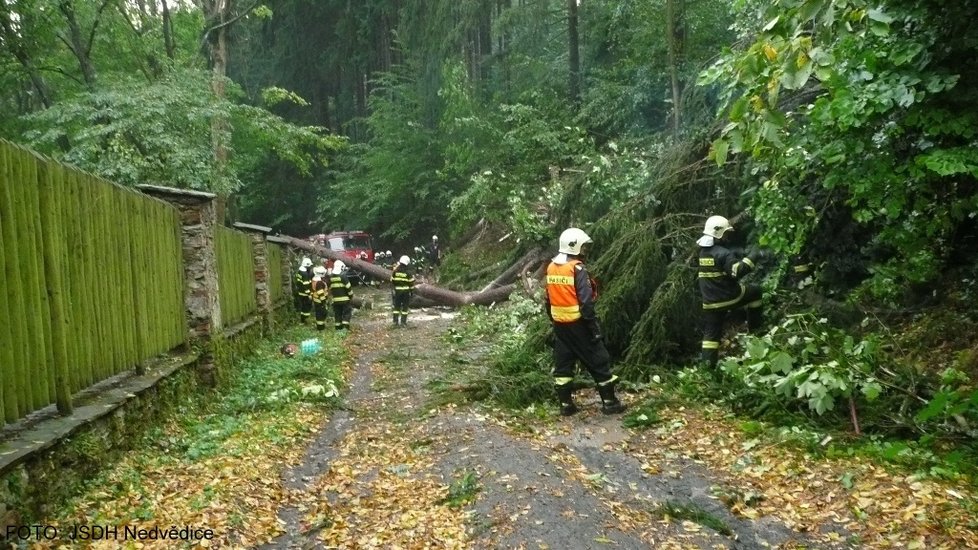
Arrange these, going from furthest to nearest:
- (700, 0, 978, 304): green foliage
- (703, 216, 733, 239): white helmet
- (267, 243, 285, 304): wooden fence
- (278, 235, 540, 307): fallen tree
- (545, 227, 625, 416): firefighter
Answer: (278, 235, 540, 307): fallen tree < (267, 243, 285, 304): wooden fence < (703, 216, 733, 239): white helmet < (545, 227, 625, 416): firefighter < (700, 0, 978, 304): green foliage

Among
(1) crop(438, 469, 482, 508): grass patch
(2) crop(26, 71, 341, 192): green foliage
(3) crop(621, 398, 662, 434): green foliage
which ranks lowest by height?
(3) crop(621, 398, 662, 434): green foliage

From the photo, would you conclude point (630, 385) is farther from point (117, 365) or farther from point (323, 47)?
point (323, 47)

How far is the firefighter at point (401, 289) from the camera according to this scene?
50.8 feet

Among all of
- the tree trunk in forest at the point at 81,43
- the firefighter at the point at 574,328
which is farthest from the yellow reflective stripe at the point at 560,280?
the tree trunk in forest at the point at 81,43

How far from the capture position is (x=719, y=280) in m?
7.30

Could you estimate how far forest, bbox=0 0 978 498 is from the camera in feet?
15.7

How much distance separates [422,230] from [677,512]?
26.0 meters

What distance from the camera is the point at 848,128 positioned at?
516cm

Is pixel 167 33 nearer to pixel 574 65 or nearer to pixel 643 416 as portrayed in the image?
pixel 574 65

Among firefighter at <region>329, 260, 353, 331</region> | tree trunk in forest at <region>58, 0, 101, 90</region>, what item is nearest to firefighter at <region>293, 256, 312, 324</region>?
firefighter at <region>329, 260, 353, 331</region>

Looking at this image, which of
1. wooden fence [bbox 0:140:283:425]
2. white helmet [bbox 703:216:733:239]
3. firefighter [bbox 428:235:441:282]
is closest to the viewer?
wooden fence [bbox 0:140:283:425]

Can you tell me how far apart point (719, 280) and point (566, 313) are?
1.74 m

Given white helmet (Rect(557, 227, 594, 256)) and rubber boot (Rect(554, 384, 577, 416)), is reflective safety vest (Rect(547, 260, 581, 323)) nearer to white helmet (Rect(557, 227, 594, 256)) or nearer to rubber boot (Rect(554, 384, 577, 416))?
white helmet (Rect(557, 227, 594, 256))

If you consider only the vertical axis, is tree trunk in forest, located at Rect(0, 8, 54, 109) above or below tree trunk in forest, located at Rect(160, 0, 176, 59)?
below
